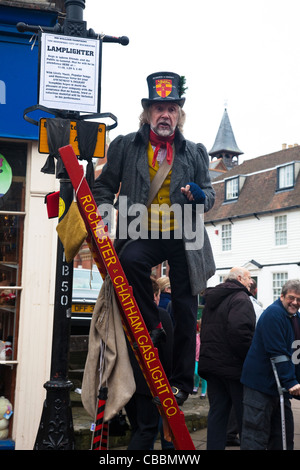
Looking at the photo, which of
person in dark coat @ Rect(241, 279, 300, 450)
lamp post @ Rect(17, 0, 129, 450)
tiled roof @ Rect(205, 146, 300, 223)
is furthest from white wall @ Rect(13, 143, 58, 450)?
tiled roof @ Rect(205, 146, 300, 223)

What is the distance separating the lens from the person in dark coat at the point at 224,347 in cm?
546

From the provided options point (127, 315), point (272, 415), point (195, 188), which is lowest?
point (272, 415)

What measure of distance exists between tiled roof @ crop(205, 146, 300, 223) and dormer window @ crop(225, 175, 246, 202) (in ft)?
0.83

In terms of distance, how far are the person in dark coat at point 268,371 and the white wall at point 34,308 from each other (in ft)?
5.79

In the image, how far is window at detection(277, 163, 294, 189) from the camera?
98.7 ft

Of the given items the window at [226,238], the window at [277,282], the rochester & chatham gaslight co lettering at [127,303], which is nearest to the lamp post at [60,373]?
the rochester & chatham gaslight co lettering at [127,303]

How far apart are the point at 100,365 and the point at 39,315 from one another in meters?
2.34

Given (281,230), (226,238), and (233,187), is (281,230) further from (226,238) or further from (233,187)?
(233,187)

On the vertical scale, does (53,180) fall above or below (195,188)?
above

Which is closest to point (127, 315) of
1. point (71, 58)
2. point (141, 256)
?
point (141, 256)

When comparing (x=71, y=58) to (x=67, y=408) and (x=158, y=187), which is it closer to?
(x=158, y=187)

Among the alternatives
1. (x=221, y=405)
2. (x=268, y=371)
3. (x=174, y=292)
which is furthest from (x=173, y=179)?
(x=221, y=405)

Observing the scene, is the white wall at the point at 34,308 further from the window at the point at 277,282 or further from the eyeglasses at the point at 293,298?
the window at the point at 277,282

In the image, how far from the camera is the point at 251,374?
201 inches
